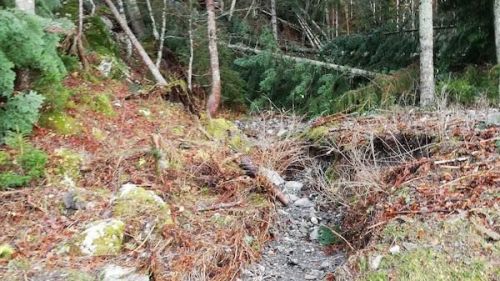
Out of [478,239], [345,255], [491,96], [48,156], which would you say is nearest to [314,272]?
[345,255]

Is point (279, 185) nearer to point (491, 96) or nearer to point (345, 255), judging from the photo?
point (345, 255)

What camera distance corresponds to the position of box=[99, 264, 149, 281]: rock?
3665mm

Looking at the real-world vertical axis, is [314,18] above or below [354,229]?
above

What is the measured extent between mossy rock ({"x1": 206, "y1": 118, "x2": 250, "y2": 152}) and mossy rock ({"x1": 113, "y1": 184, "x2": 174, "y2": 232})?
229cm

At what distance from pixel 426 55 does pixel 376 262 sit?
460cm

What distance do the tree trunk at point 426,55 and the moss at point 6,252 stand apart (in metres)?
5.96

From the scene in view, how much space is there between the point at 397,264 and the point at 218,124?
14.7 feet

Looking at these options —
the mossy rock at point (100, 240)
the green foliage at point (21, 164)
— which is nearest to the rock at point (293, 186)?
the mossy rock at point (100, 240)

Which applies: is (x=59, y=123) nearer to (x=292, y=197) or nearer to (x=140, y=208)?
(x=140, y=208)

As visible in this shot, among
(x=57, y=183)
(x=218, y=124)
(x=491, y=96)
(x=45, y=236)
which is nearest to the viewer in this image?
(x=45, y=236)

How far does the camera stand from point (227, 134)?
7.36 m

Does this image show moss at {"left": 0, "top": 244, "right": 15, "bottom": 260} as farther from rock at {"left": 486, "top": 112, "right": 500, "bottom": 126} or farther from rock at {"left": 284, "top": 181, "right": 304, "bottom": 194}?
rock at {"left": 486, "top": 112, "right": 500, "bottom": 126}

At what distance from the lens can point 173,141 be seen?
6.32 metres

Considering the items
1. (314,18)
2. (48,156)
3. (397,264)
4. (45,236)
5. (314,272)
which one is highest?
(314,18)
